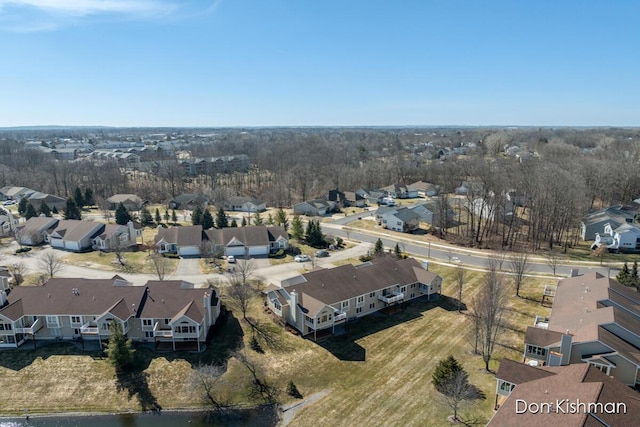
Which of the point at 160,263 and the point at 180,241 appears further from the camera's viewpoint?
the point at 180,241

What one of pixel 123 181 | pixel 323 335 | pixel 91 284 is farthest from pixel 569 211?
pixel 123 181

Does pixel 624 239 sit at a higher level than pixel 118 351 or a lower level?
higher

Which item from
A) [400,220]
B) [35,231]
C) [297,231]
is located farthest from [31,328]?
[400,220]

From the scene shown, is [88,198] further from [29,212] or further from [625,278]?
[625,278]

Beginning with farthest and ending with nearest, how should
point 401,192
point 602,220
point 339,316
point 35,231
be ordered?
1. point 401,192
2. point 602,220
3. point 35,231
4. point 339,316

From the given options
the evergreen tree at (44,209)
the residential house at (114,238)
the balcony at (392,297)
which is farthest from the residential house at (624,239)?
the evergreen tree at (44,209)

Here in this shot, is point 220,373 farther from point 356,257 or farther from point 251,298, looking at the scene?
point 356,257

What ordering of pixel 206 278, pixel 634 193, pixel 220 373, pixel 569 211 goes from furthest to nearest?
pixel 634 193 < pixel 569 211 < pixel 206 278 < pixel 220 373
